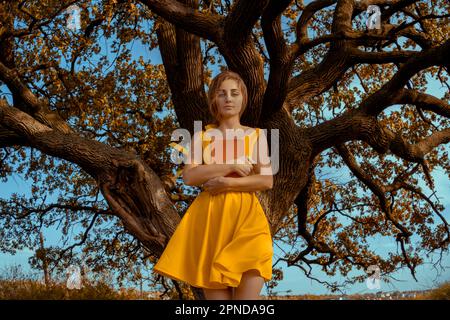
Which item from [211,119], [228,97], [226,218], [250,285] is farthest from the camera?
[211,119]

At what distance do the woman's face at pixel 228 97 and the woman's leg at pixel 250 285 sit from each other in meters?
1.14

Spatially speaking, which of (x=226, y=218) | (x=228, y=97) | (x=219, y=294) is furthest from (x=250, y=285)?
(x=228, y=97)

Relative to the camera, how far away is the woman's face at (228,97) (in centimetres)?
384

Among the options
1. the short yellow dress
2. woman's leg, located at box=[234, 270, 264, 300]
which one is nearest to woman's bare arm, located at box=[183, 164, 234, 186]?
the short yellow dress

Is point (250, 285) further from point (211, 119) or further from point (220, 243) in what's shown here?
point (211, 119)

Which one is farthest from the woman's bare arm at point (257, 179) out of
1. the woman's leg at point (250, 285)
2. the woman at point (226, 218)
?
the woman's leg at point (250, 285)

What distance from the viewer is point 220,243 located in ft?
11.8

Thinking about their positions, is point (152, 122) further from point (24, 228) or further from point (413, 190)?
point (413, 190)

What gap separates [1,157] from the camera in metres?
12.9

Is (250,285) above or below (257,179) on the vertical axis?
below

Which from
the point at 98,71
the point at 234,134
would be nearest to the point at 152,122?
the point at 98,71

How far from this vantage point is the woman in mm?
3521

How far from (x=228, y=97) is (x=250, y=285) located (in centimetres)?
132
